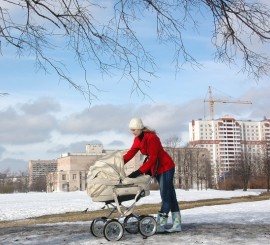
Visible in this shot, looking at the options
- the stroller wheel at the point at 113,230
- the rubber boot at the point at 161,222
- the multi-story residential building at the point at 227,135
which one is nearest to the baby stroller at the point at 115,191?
the stroller wheel at the point at 113,230

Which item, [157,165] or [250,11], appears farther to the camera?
[157,165]

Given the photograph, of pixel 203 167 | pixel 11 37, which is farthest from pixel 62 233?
pixel 203 167

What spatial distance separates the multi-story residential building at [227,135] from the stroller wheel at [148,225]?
516 feet

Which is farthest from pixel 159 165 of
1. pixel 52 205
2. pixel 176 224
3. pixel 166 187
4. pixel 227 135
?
pixel 227 135

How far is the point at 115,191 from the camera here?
280 inches

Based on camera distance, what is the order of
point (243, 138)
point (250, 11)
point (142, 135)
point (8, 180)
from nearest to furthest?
point (250, 11) → point (142, 135) → point (8, 180) → point (243, 138)

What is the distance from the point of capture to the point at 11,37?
6031 mm

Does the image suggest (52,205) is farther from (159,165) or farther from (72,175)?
(72,175)

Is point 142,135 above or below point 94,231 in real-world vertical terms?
above

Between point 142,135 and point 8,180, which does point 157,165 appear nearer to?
point 142,135

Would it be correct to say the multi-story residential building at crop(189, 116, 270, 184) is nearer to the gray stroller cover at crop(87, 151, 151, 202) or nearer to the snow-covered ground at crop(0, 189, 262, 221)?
the snow-covered ground at crop(0, 189, 262, 221)

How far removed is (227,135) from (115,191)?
164 meters

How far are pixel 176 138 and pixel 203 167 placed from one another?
7.47 meters

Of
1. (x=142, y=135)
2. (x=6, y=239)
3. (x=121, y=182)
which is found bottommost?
(x=6, y=239)
